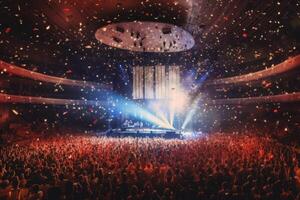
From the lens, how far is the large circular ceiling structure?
15.6 m

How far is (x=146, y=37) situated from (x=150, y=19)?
3.98m

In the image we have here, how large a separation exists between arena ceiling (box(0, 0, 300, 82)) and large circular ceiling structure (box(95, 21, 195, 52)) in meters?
0.54

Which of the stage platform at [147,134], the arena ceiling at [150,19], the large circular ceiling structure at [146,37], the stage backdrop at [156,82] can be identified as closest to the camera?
the arena ceiling at [150,19]

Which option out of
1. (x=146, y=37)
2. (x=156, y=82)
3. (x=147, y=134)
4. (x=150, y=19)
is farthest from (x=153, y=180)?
(x=156, y=82)

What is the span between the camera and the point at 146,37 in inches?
735

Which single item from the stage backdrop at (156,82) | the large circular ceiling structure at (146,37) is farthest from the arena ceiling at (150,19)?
the stage backdrop at (156,82)

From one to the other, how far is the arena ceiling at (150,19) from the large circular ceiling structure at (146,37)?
1.76 feet

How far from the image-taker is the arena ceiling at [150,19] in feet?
41.8

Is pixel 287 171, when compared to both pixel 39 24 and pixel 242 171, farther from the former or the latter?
pixel 39 24

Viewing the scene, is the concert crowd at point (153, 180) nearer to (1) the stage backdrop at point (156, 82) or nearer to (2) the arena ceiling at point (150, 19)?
(2) the arena ceiling at point (150, 19)

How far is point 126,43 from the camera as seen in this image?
67.4 feet

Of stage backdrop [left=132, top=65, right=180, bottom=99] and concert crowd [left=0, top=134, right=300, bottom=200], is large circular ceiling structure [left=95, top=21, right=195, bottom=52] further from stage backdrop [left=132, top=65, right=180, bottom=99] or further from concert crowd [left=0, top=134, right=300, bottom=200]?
concert crowd [left=0, top=134, right=300, bottom=200]

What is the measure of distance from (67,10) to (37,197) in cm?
868

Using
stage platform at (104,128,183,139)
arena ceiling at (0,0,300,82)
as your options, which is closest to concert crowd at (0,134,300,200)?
arena ceiling at (0,0,300,82)
